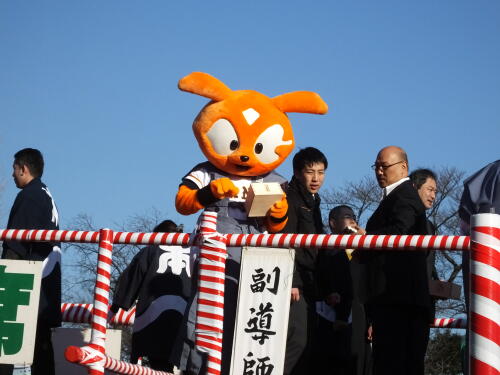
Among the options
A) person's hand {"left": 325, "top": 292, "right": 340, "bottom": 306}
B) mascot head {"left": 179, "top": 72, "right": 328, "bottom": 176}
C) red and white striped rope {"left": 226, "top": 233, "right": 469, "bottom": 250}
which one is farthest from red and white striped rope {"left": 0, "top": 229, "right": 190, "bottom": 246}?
person's hand {"left": 325, "top": 292, "right": 340, "bottom": 306}

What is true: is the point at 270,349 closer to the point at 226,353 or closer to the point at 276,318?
the point at 276,318

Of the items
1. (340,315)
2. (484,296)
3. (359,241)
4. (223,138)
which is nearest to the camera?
(484,296)

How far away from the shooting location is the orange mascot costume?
620cm

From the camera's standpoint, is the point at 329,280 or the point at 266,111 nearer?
the point at 266,111

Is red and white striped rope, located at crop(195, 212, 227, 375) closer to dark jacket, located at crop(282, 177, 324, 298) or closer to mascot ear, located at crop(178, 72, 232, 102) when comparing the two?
dark jacket, located at crop(282, 177, 324, 298)

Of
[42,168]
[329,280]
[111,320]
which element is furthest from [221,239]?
[111,320]

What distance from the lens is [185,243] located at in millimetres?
5555

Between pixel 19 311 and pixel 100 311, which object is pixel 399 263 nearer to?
pixel 100 311

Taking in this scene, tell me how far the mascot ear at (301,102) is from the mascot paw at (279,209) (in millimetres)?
936

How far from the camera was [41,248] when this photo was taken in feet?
23.1

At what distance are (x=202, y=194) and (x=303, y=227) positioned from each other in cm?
97

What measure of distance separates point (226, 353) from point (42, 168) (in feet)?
9.02

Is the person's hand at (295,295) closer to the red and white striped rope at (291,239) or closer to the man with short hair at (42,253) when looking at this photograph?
the red and white striped rope at (291,239)

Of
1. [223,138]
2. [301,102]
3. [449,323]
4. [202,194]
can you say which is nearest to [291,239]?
[202,194]
